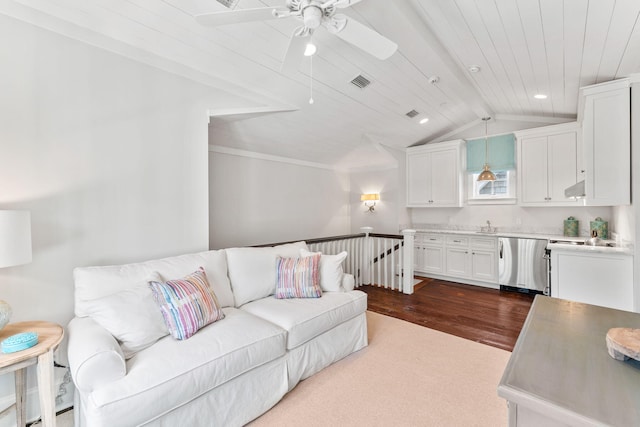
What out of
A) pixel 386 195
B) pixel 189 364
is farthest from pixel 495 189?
pixel 189 364

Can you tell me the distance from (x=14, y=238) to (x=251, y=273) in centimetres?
158

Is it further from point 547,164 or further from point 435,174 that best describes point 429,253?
point 547,164

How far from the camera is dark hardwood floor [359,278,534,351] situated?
321cm

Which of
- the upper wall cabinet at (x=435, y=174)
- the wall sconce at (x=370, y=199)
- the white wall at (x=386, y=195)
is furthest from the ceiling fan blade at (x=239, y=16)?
the upper wall cabinet at (x=435, y=174)

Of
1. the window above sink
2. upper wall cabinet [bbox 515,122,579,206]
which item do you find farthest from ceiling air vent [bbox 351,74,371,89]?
the window above sink

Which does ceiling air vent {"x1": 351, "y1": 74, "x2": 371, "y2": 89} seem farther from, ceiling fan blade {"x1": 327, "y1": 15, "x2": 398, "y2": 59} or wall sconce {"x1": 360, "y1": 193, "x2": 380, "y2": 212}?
wall sconce {"x1": 360, "y1": 193, "x2": 380, "y2": 212}

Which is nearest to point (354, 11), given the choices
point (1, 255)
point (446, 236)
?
point (1, 255)

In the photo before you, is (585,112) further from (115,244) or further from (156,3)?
(115,244)

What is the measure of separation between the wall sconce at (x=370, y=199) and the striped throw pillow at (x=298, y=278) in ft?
10.6

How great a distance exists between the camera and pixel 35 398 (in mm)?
1908

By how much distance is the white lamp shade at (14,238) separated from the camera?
4.96 ft

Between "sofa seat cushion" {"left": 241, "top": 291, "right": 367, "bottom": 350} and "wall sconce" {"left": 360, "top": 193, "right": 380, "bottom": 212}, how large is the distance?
3221 mm

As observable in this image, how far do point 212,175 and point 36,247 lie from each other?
2.19 meters

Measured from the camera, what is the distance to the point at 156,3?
202cm
